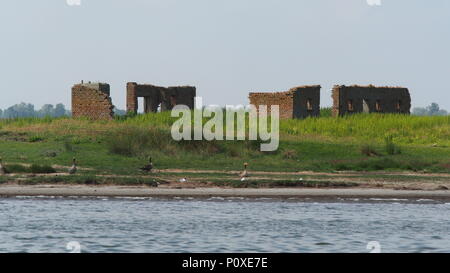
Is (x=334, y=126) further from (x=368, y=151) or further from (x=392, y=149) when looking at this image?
(x=368, y=151)

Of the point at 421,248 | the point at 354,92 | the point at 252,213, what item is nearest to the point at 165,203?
the point at 252,213

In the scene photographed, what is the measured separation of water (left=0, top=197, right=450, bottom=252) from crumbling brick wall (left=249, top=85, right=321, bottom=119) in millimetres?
28512

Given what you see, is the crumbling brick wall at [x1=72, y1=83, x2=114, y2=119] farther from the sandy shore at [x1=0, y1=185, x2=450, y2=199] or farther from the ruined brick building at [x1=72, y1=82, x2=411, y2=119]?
the sandy shore at [x1=0, y1=185, x2=450, y2=199]

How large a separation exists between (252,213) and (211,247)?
7263 millimetres

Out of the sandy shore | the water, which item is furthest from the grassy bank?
the water

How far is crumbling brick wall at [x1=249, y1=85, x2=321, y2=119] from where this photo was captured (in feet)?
211

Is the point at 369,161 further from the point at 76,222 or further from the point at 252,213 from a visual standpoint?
the point at 76,222

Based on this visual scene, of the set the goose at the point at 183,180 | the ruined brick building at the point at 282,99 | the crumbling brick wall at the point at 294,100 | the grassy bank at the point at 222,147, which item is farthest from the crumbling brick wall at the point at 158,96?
the goose at the point at 183,180

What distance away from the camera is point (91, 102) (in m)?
62.1

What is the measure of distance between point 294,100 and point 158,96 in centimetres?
994

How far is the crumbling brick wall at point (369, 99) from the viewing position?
67562 mm

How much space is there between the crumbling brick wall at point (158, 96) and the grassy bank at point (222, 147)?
4731mm

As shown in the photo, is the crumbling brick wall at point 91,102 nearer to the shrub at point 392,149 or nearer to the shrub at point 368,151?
the shrub at point 368,151
